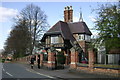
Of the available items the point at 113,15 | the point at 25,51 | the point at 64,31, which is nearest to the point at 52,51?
the point at 113,15

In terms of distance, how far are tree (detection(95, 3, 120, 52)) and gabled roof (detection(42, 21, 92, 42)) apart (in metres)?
25.3

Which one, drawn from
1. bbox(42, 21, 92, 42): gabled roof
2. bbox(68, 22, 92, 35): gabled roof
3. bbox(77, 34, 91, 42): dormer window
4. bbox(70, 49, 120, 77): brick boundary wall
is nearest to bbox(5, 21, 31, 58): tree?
bbox(42, 21, 92, 42): gabled roof

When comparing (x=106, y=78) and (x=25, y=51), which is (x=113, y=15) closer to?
(x=106, y=78)

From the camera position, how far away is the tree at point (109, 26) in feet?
47.8

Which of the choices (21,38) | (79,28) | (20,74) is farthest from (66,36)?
(20,74)

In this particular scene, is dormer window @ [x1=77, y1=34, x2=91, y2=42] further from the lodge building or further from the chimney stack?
the chimney stack

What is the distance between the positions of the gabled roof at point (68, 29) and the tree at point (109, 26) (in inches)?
997

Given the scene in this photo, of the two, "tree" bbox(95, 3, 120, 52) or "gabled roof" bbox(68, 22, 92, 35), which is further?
"gabled roof" bbox(68, 22, 92, 35)

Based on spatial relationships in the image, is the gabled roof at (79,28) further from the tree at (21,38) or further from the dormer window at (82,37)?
the tree at (21,38)

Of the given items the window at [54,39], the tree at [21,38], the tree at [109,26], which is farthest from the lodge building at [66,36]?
the tree at [109,26]

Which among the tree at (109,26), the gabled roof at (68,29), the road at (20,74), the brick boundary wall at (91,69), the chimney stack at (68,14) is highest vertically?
the chimney stack at (68,14)

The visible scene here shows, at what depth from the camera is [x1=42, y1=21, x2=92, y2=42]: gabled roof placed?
4336cm

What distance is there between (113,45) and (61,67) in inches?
579

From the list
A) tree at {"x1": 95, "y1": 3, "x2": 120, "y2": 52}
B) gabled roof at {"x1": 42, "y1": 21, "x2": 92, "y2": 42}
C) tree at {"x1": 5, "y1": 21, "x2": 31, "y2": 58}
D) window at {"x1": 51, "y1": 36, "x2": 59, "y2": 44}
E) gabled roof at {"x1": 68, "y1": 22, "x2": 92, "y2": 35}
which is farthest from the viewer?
tree at {"x1": 5, "y1": 21, "x2": 31, "y2": 58}
